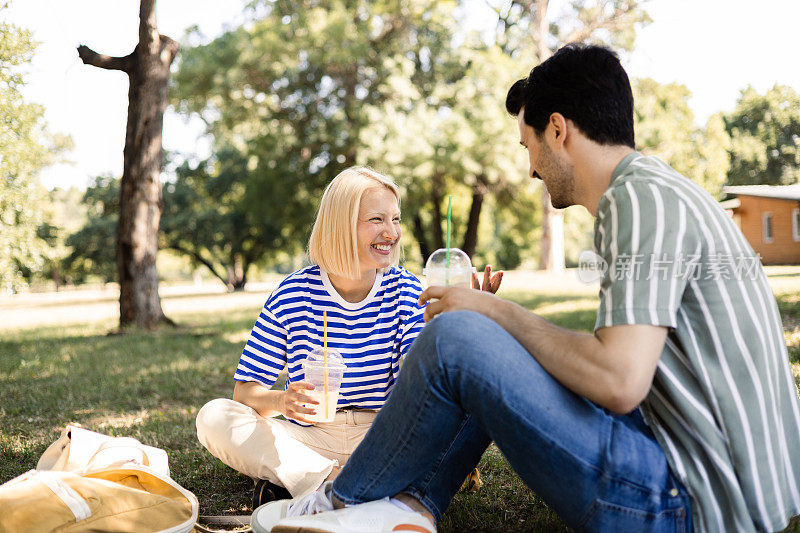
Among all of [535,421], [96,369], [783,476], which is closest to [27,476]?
[535,421]

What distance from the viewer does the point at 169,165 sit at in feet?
101

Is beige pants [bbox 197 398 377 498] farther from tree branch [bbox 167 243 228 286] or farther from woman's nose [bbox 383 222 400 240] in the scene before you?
tree branch [bbox 167 243 228 286]

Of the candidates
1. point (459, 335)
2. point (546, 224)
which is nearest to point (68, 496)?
point (459, 335)

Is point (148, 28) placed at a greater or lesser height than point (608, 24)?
lesser

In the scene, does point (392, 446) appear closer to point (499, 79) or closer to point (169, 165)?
point (499, 79)

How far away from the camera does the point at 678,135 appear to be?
2291cm

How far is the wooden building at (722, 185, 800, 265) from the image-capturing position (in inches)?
1014

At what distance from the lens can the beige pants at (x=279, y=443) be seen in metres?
2.41

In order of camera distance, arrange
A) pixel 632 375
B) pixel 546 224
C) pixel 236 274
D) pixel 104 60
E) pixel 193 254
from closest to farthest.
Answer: pixel 632 375
pixel 104 60
pixel 546 224
pixel 193 254
pixel 236 274

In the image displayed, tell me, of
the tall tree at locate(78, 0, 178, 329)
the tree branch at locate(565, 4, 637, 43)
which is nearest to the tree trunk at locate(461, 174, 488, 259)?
the tree branch at locate(565, 4, 637, 43)

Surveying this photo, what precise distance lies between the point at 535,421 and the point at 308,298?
130 cm

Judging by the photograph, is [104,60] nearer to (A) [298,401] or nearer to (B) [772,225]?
(A) [298,401]

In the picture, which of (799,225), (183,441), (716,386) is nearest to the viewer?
(716,386)

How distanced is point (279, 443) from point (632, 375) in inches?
56.2
